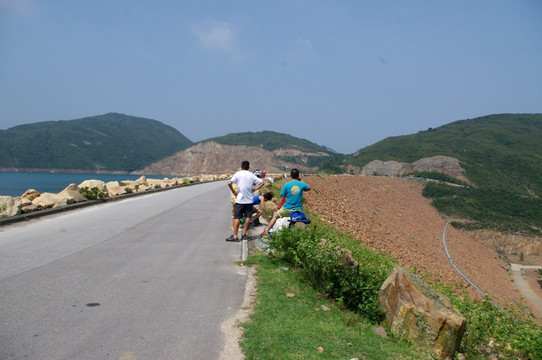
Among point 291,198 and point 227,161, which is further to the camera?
point 227,161

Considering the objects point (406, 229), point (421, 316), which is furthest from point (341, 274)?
point (406, 229)

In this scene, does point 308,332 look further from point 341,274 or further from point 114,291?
point 114,291

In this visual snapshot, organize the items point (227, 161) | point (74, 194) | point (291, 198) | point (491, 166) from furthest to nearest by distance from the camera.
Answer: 1. point (227, 161)
2. point (491, 166)
3. point (74, 194)
4. point (291, 198)

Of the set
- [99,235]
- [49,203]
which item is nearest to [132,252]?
[99,235]

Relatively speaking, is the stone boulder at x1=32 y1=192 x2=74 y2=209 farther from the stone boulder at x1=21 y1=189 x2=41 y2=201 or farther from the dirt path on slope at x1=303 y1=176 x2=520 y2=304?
the dirt path on slope at x1=303 y1=176 x2=520 y2=304

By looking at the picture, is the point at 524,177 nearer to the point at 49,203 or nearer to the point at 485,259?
the point at 485,259

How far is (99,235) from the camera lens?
376 inches

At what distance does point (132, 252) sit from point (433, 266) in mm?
18340

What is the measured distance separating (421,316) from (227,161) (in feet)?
461

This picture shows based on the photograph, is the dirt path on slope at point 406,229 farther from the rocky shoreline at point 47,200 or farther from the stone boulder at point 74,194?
the stone boulder at point 74,194

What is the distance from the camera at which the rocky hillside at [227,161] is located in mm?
139125

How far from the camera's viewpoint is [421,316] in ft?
15.4

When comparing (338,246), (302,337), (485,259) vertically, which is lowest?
(485,259)

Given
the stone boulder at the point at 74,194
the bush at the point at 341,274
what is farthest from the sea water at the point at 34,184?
the bush at the point at 341,274
